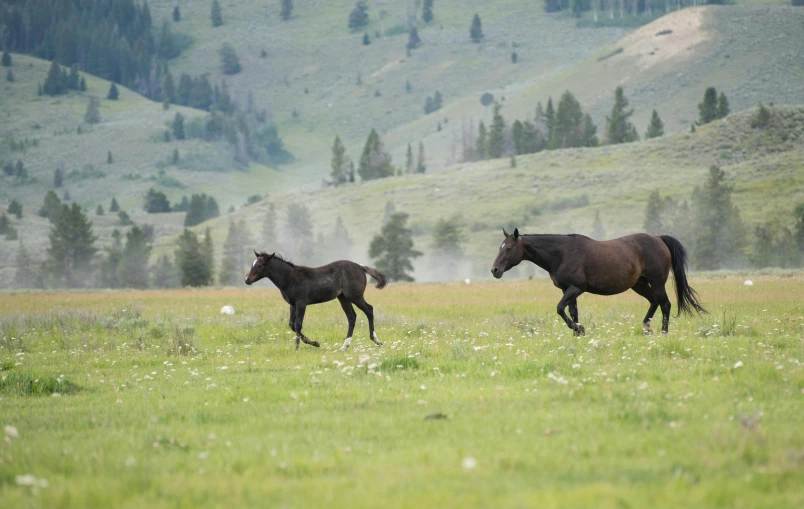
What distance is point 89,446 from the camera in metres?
8.79

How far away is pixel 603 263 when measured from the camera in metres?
18.3

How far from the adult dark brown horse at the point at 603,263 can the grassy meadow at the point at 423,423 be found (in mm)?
1003

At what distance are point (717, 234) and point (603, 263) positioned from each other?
224 ft

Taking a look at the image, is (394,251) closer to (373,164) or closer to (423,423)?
(423,423)

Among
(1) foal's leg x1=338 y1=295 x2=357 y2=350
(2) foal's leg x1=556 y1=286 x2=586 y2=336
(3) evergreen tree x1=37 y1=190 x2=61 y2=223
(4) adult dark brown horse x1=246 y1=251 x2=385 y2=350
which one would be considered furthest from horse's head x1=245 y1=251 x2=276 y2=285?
(3) evergreen tree x1=37 y1=190 x2=61 y2=223

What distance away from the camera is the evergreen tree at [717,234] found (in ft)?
264

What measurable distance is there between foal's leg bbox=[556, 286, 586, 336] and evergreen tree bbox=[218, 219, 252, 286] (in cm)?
8237

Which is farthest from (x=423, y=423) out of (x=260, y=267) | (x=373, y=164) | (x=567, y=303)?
(x=373, y=164)

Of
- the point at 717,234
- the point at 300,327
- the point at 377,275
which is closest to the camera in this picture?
the point at 300,327

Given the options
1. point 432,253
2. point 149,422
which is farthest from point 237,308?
point 432,253

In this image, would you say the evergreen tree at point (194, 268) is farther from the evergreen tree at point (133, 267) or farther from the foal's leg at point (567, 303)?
the foal's leg at point (567, 303)

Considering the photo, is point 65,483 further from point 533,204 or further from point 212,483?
point 533,204

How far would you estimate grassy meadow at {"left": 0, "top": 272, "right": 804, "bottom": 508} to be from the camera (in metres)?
6.95

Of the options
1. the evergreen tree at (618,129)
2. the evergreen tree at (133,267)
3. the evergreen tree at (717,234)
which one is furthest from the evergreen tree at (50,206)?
the evergreen tree at (717,234)
